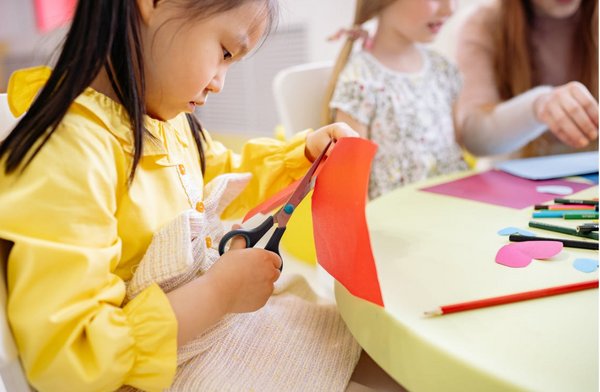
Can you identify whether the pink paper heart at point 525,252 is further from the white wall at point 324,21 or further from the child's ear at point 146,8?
the white wall at point 324,21

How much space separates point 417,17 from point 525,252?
67 centimetres

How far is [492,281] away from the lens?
0.48 metres

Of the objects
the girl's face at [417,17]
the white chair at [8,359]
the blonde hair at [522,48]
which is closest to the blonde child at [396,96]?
the girl's face at [417,17]

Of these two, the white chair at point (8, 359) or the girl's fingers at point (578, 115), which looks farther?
the girl's fingers at point (578, 115)

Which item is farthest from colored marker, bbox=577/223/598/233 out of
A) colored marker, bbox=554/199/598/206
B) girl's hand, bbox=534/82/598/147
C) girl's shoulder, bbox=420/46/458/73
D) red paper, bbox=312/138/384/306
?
girl's shoulder, bbox=420/46/458/73

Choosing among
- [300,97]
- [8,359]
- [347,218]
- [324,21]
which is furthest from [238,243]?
Result: [324,21]

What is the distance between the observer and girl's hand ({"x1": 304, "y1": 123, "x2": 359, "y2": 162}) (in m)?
0.64

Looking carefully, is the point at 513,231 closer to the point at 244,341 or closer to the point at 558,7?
the point at 244,341

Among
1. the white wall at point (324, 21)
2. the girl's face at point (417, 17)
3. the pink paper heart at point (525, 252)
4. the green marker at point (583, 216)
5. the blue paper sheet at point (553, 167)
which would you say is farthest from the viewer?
the white wall at point (324, 21)

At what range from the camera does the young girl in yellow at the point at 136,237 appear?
0.41 m

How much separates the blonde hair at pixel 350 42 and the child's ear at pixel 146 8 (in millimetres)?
602

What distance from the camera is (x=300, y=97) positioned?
1.08 meters

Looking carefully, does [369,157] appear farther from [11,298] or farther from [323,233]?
[11,298]

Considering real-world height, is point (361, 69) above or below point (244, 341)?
above
